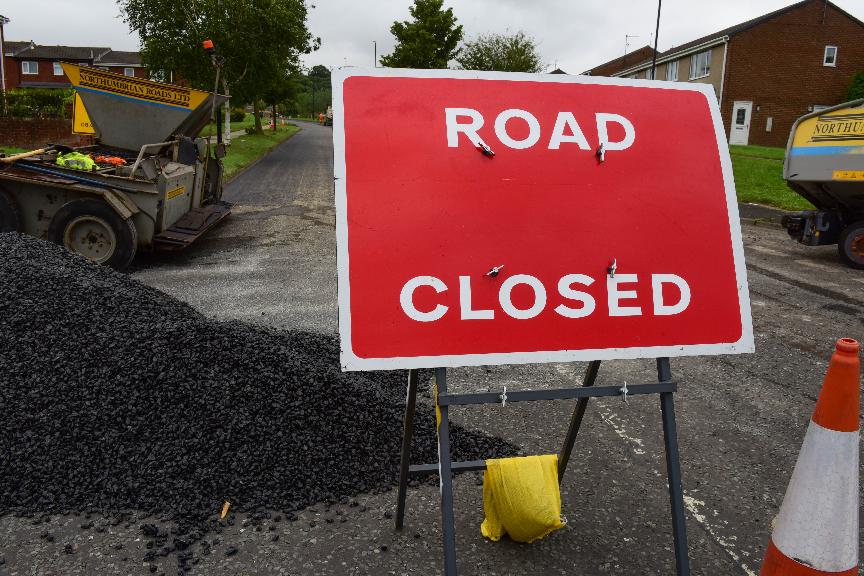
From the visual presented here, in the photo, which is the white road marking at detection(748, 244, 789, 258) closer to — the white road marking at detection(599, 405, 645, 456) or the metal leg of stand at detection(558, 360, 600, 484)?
the white road marking at detection(599, 405, 645, 456)

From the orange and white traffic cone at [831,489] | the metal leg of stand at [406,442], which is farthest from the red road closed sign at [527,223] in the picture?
the metal leg of stand at [406,442]

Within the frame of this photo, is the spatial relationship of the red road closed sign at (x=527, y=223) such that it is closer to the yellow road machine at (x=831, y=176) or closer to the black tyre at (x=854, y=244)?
the yellow road machine at (x=831, y=176)

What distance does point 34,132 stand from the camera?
24234 millimetres

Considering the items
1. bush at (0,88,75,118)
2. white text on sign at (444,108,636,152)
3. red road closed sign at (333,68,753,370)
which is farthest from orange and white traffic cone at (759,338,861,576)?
→ bush at (0,88,75,118)

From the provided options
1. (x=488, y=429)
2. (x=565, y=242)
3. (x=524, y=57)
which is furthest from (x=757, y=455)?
(x=524, y=57)

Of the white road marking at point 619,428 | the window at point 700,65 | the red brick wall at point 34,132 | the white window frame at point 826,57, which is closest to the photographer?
the white road marking at point 619,428

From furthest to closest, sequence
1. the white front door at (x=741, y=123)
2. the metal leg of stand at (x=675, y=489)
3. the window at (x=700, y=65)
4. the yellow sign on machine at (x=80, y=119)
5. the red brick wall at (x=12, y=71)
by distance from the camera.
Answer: the red brick wall at (x=12, y=71), the window at (x=700, y=65), the white front door at (x=741, y=123), the yellow sign on machine at (x=80, y=119), the metal leg of stand at (x=675, y=489)

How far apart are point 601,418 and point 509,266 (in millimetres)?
2527

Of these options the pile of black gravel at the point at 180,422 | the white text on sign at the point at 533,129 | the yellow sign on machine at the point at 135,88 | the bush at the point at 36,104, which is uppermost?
the bush at the point at 36,104

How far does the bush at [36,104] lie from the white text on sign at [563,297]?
2775 centimetres

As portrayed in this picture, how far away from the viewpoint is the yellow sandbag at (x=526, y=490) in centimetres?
265

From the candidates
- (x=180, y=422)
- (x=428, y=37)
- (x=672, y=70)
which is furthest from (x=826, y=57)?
(x=180, y=422)

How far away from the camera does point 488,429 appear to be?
13.8 ft

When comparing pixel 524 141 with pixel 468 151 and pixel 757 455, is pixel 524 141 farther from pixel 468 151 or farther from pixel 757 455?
pixel 757 455
